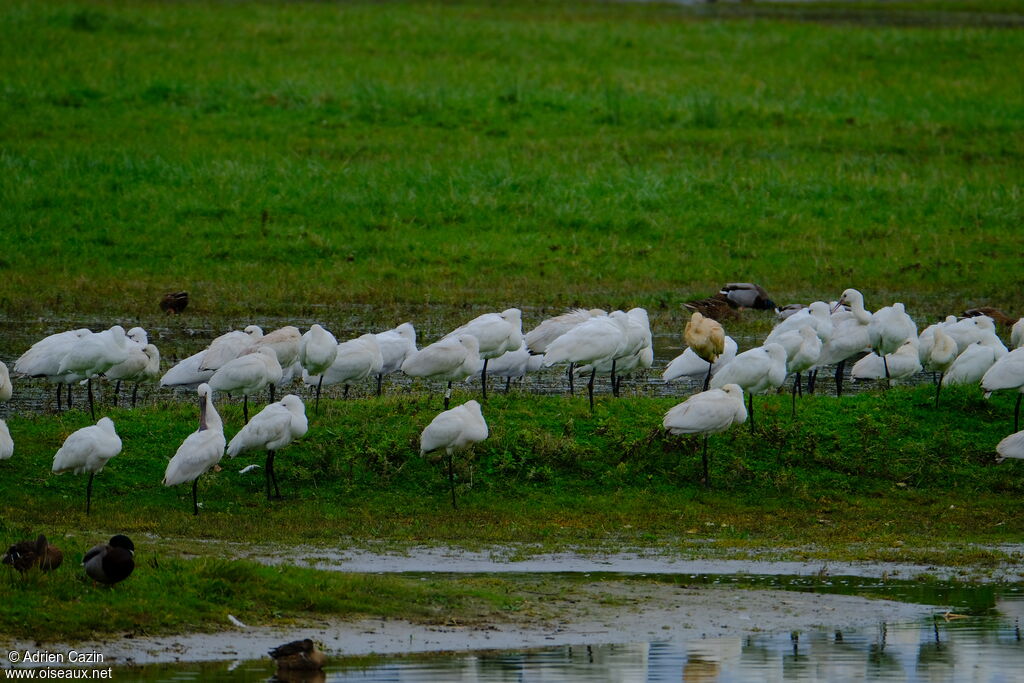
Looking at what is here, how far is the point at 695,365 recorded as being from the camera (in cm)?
1647

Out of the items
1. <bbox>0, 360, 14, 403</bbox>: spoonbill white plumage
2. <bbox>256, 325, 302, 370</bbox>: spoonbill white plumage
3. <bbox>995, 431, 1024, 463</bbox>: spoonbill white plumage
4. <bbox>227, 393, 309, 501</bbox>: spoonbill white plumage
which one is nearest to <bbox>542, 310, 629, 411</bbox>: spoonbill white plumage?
<bbox>256, 325, 302, 370</bbox>: spoonbill white plumage

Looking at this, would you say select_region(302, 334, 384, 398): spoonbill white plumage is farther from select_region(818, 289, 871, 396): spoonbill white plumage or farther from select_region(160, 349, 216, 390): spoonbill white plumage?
select_region(818, 289, 871, 396): spoonbill white plumage

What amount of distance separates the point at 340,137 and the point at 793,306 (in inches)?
509

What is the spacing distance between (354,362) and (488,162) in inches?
542

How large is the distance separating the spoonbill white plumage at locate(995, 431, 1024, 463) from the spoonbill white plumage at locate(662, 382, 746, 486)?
2.33 meters

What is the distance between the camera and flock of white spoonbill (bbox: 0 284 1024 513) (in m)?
13.1

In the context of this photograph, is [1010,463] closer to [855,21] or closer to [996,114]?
[996,114]

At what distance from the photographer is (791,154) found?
100 ft

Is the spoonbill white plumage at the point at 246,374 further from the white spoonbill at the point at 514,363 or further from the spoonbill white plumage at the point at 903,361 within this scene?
the spoonbill white plumage at the point at 903,361

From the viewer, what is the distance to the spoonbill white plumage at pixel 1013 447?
13.6m

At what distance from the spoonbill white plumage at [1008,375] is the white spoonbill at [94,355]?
847 cm

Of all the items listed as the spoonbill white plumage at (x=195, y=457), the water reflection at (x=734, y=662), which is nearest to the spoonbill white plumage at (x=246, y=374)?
the spoonbill white plumage at (x=195, y=457)

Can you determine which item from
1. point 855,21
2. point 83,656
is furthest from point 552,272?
point 855,21

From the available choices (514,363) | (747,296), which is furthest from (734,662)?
(747,296)
